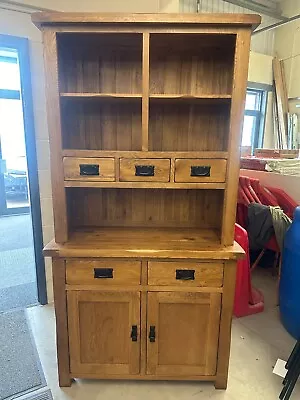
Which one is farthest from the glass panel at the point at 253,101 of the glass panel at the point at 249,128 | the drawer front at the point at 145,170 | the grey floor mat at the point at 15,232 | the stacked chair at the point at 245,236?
the drawer front at the point at 145,170

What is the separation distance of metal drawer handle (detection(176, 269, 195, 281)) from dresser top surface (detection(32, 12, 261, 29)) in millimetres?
1199

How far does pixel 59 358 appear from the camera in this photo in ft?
5.19

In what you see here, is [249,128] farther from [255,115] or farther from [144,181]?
[144,181]

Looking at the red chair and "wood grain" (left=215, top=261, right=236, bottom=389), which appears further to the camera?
the red chair

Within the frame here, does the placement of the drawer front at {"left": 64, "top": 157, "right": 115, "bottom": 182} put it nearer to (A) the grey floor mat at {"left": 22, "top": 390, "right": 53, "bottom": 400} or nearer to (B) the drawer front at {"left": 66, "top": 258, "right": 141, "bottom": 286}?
(B) the drawer front at {"left": 66, "top": 258, "right": 141, "bottom": 286}

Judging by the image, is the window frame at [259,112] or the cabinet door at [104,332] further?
the window frame at [259,112]

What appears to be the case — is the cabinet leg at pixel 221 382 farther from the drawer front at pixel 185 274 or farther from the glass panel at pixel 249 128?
the glass panel at pixel 249 128

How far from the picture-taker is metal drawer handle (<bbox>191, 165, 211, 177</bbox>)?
1461 millimetres

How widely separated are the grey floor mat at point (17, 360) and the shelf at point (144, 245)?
34.0 inches

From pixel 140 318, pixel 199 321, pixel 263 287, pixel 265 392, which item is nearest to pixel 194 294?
pixel 199 321

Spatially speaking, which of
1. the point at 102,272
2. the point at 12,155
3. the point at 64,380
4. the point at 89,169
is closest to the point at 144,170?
the point at 89,169

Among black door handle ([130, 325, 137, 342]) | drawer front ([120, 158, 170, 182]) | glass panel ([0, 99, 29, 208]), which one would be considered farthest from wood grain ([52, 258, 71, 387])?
glass panel ([0, 99, 29, 208])

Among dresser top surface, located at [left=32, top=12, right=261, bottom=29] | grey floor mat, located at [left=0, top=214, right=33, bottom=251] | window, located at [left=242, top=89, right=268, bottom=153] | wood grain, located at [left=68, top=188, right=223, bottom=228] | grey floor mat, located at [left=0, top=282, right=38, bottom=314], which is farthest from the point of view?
window, located at [left=242, top=89, right=268, bottom=153]

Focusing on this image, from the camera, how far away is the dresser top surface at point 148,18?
1283mm
